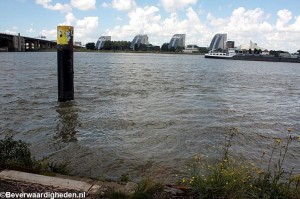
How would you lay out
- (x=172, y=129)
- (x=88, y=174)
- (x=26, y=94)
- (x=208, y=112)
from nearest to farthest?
(x=88, y=174) < (x=172, y=129) < (x=208, y=112) < (x=26, y=94)

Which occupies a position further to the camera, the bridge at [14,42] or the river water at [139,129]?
the bridge at [14,42]

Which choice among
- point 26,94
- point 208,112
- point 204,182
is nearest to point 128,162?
point 204,182

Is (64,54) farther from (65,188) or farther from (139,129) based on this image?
(65,188)

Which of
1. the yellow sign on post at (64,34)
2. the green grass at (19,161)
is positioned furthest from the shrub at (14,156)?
the yellow sign on post at (64,34)

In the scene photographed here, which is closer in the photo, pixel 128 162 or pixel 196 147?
pixel 128 162

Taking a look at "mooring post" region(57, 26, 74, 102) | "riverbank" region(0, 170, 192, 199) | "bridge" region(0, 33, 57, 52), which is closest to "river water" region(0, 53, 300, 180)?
"mooring post" region(57, 26, 74, 102)

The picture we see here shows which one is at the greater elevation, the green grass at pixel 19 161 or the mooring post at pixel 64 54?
the mooring post at pixel 64 54

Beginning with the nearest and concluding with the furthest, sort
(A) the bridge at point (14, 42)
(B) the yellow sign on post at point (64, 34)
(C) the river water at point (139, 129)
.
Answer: (C) the river water at point (139, 129)
(B) the yellow sign on post at point (64, 34)
(A) the bridge at point (14, 42)

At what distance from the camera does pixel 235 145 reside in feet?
39.1

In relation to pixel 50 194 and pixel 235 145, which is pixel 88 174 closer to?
pixel 50 194

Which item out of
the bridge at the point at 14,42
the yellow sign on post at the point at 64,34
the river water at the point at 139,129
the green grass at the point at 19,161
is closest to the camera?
the green grass at the point at 19,161

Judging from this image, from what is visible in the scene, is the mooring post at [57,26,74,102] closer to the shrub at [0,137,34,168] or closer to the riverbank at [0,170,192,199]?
the shrub at [0,137,34,168]

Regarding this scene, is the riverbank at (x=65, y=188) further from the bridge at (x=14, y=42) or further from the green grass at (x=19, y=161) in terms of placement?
the bridge at (x=14, y=42)

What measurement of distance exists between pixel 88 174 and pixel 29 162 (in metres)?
2.03
